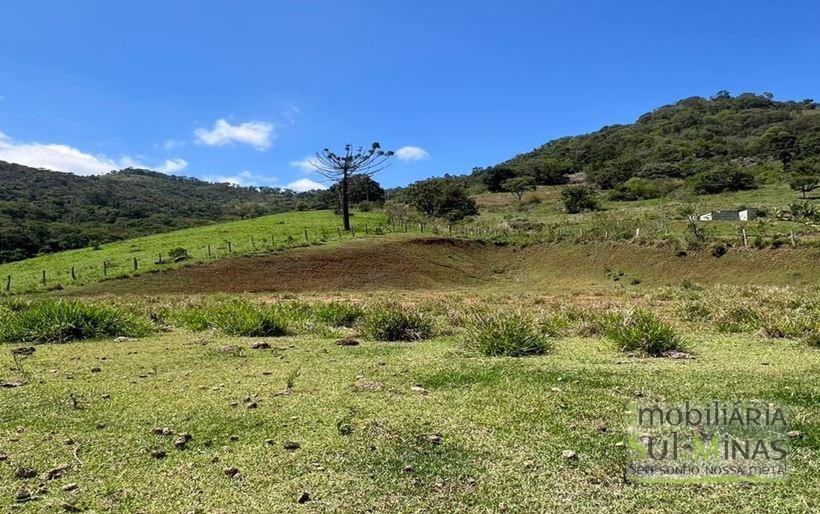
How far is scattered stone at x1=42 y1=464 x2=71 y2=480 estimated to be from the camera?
415cm

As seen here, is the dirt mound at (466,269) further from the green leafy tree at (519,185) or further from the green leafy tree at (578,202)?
the green leafy tree at (519,185)

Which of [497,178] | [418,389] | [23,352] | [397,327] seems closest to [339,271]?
[397,327]

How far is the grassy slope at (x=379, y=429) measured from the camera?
12.3 feet

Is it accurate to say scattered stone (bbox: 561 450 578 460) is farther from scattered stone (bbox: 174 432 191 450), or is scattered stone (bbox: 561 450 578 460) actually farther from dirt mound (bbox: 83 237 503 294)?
dirt mound (bbox: 83 237 503 294)

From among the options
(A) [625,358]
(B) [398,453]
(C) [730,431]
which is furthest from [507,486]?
(A) [625,358]

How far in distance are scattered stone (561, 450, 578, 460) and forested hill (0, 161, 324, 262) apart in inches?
2673

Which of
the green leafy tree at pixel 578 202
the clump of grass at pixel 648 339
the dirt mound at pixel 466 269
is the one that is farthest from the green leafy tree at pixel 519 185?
the clump of grass at pixel 648 339

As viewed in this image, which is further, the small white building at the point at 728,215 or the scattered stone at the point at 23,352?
the small white building at the point at 728,215

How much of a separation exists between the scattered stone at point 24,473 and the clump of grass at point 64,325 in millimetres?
7009

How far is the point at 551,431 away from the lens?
4.80 m

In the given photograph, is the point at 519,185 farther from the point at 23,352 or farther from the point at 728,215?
the point at 23,352

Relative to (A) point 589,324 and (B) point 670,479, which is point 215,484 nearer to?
(B) point 670,479

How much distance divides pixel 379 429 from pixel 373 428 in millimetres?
60

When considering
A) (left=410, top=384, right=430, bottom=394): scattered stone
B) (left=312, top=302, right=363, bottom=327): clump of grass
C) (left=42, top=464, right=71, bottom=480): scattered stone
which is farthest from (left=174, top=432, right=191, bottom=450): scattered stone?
(left=312, top=302, right=363, bottom=327): clump of grass
